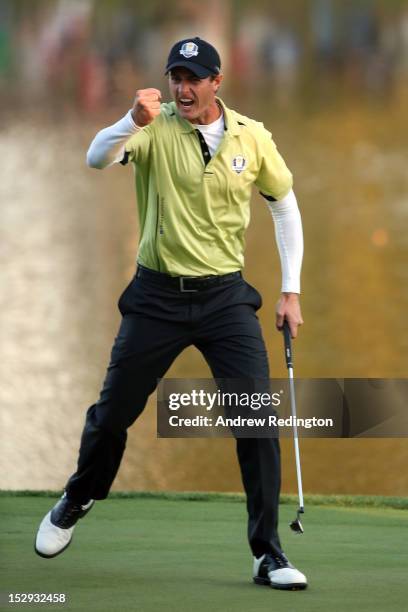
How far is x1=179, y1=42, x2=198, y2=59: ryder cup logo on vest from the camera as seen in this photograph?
4719 mm

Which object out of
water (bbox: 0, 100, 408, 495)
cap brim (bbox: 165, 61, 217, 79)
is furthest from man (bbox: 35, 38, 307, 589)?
water (bbox: 0, 100, 408, 495)

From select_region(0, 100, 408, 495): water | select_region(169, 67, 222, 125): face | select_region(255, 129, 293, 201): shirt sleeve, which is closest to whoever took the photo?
select_region(169, 67, 222, 125): face

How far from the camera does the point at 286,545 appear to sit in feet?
18.1

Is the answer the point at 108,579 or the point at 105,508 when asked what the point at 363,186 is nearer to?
the point at 105,508

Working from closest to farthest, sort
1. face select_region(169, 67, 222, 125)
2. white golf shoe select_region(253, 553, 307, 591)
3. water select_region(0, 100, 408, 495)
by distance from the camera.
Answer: white golf shoe select_region(253, 553, 307, 591) < face select_region(169, 67, 222, 125) < water select_region(0, 100, 408, 495)

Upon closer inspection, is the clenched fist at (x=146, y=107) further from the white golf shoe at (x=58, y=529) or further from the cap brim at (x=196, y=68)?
the white golf shoe at (x=58, y=529)

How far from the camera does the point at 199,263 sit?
4805 mm

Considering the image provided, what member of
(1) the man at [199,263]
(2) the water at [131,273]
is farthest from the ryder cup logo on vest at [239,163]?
(2) the water at [131,273]

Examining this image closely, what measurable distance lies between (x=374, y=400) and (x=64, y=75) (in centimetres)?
2790

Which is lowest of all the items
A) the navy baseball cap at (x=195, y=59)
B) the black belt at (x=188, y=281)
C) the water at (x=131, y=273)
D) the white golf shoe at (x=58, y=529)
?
the white golf shoe at (x=58, y=529)

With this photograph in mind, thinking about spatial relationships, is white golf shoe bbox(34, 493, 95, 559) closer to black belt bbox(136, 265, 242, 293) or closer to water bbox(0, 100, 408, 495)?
black belt bbox(136, 265, 242, 293)

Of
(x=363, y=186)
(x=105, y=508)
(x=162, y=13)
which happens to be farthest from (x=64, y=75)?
(x=105, y=508)

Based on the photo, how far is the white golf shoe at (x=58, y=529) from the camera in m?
5.04

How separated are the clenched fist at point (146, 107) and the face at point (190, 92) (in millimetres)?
187
